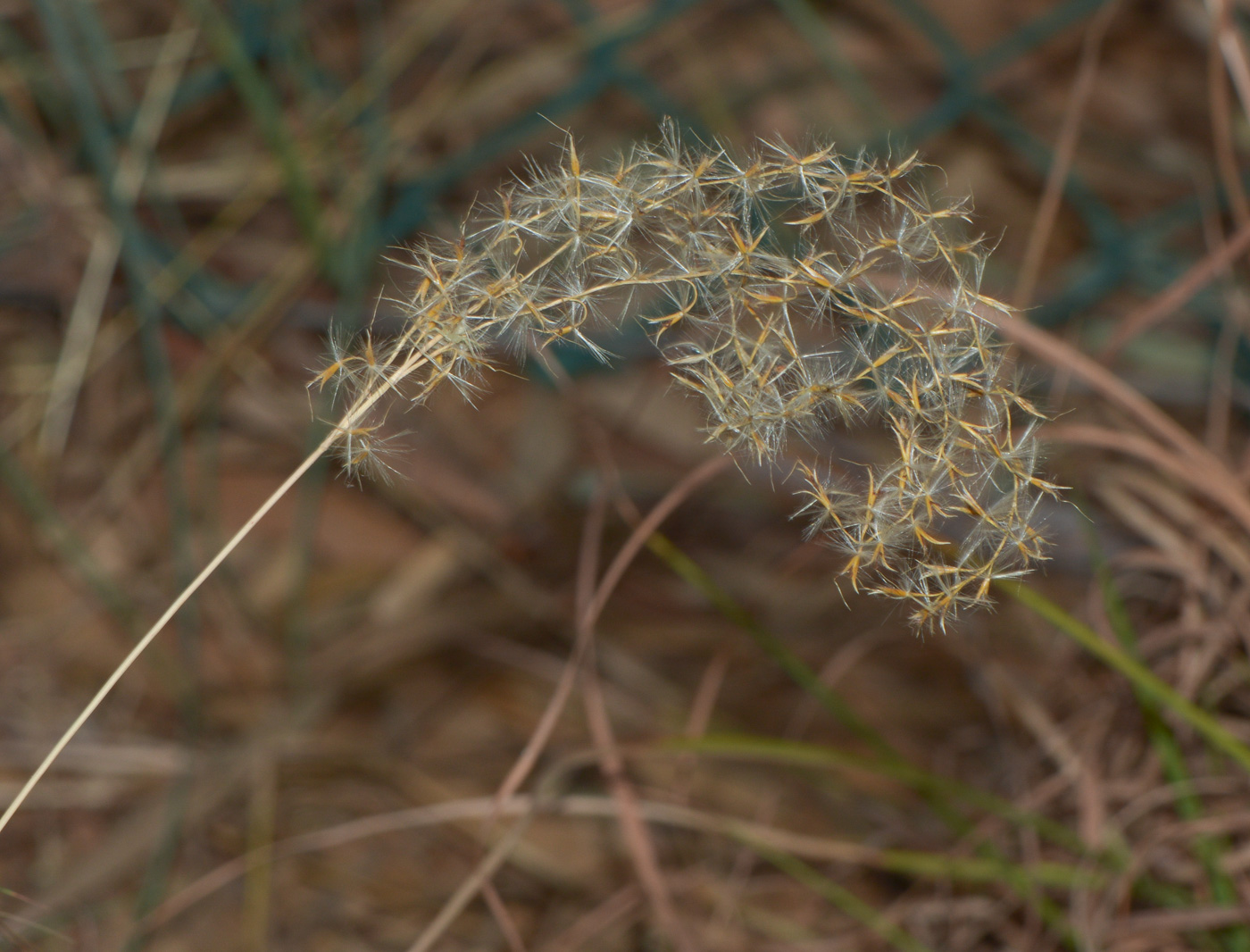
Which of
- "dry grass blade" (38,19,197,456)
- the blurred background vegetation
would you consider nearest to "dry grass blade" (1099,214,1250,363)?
the blurred background vegetation

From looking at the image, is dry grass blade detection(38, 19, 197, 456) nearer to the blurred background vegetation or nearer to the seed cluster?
the blurred background vegetation

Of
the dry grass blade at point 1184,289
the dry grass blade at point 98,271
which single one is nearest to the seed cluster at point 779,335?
the dry grass blade at point 1184,289

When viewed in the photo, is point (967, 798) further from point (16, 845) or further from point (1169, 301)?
point (16, 845)

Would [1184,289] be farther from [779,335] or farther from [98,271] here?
[98,271]

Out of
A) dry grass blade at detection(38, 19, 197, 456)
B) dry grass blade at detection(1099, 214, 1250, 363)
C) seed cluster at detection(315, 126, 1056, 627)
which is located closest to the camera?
seed cluster at detection(315, 126, 1056, 627)

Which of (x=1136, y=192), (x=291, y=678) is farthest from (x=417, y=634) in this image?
(x=1136, y=192)

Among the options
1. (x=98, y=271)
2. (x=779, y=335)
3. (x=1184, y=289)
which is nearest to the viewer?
(x=779, y=335)

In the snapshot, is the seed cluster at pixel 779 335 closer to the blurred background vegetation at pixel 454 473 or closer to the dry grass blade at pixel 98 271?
the blurred background vegetation at pixel 454 473

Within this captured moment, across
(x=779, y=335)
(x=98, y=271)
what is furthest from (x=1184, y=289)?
(x=98, y=271)

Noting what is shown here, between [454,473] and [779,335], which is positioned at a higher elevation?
[779,335]
